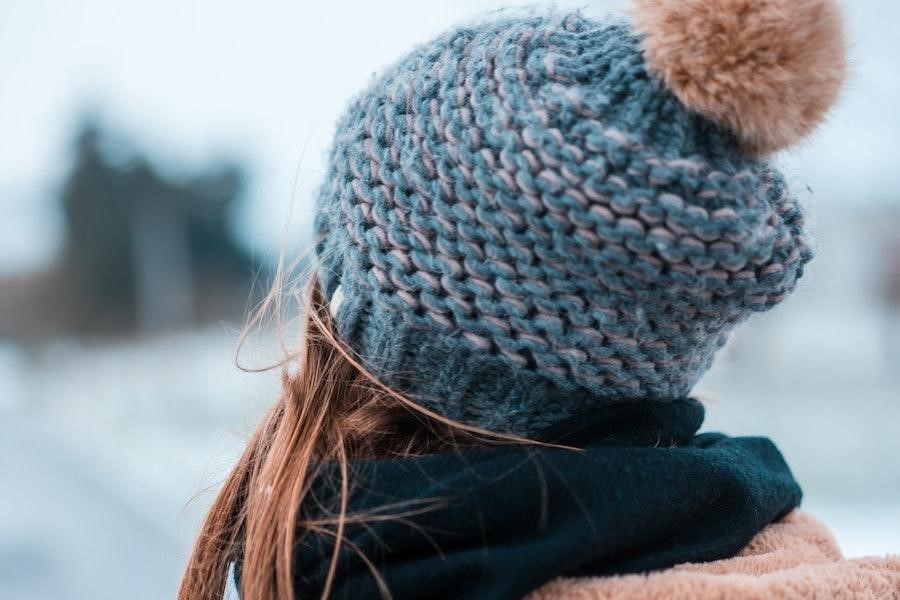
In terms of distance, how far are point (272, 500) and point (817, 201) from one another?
619 millimetres

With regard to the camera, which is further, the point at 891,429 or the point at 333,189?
the point at 891,429

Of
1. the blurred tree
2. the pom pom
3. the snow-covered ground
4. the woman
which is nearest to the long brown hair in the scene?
the woman

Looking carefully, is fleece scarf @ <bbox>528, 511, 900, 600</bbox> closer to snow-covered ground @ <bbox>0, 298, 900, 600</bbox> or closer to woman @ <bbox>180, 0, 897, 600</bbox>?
woman @ <bbox>180, 0, 897, 600</bbox>

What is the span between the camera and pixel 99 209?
17.4 m

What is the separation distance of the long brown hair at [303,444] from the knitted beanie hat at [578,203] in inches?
1.6

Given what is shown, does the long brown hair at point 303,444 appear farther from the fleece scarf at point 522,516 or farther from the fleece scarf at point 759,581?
the fleece scarf at point 759,581

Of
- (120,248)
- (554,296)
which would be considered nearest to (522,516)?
(554,296)

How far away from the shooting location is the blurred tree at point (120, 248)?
1656 cm

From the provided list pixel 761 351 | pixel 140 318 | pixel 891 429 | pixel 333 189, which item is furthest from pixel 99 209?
pixel 333 189

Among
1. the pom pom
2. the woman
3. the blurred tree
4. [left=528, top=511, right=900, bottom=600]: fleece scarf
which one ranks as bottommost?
the blurred tree

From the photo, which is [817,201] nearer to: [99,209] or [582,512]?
[582,512]

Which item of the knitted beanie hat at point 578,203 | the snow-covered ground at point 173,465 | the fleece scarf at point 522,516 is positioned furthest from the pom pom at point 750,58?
the snow-covered ground at point 173,465

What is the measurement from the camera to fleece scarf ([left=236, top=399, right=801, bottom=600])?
650mm

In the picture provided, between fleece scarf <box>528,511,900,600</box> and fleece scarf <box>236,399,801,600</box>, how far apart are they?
0.07 feet
